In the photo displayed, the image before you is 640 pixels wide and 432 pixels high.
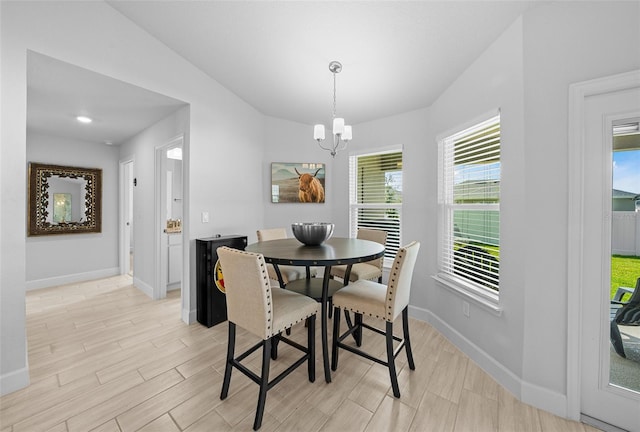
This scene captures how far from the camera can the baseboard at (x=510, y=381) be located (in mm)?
1596

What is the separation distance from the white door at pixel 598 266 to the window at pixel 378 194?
1.85m

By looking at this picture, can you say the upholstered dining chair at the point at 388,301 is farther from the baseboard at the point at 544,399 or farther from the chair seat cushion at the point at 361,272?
the baseboard at the point at 544,399

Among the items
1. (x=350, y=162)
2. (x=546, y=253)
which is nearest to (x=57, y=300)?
(x=350, y=162)

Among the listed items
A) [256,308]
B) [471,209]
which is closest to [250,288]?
[256,308]

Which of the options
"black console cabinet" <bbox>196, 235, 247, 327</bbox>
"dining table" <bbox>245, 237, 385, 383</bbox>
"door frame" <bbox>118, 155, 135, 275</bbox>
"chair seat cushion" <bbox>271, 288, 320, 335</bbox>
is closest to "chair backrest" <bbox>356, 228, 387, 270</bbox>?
"dining table" <bbox>245, 237, 385, 383</bbox>

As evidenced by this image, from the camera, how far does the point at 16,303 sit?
176 centimetres

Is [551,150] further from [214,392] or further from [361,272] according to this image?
[214,392]

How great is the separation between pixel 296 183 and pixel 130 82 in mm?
2084

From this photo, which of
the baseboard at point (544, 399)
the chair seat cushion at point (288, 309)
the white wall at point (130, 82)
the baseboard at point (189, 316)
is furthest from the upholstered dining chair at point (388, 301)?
the white wall at point (130, 82)

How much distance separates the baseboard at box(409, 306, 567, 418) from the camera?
5.24ft

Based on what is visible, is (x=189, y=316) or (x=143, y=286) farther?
(x=143, y=286)

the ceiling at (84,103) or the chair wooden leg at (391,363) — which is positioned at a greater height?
the ceiling at (84,103)

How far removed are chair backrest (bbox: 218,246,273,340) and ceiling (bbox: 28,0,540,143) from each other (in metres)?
1.76

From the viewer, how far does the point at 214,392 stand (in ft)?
5.74
